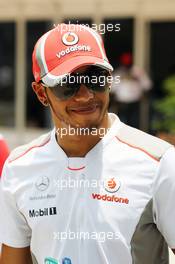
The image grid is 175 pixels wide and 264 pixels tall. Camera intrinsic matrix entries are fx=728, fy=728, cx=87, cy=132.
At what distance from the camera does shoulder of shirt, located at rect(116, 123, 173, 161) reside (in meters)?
2.22

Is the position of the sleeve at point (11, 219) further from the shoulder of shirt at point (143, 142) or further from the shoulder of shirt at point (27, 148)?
the shoulder of shirt at point (143, 142)

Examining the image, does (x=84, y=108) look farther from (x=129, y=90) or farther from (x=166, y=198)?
(x=129, y=90)

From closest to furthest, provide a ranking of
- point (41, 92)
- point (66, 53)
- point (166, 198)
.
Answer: point (166, 198) < point (66, 53) < point (41, 92)

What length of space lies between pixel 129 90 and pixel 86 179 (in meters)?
10.0

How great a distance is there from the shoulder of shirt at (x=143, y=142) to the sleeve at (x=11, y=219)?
38 centimetres

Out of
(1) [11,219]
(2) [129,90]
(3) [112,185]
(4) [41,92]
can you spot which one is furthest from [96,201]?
(2) [129,90]

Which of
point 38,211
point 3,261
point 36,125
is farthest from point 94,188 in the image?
point 36,125

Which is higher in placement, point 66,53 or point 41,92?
point 66,53

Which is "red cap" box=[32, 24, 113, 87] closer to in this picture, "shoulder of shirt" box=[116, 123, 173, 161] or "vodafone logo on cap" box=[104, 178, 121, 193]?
"shoulder of shirt" box=[116, 123, 173, 161]

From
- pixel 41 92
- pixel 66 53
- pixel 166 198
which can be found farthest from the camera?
pixel 41 92

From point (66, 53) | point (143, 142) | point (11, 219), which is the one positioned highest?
point (66, 53)

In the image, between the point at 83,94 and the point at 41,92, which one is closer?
the point at 83,94

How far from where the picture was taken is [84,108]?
225 cm

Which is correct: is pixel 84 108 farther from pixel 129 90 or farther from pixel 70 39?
pixel 129 90
